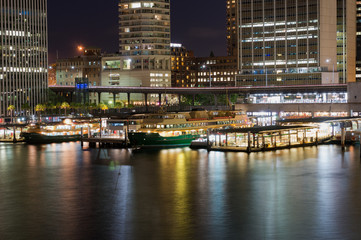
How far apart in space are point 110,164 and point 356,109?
72.9 metres

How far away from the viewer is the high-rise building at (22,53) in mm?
163500

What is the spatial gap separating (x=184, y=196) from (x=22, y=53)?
426 ft

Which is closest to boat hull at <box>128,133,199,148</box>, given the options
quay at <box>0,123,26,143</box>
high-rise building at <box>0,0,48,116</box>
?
quay at <box>0,123,26,143</box>

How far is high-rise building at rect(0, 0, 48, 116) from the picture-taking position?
536 ft

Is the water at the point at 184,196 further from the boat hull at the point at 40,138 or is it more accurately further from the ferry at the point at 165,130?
the boat hull at the point at 40,138

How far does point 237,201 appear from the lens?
47312 millimetres

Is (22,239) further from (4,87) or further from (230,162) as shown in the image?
(4,87)

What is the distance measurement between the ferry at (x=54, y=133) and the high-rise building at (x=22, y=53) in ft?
209

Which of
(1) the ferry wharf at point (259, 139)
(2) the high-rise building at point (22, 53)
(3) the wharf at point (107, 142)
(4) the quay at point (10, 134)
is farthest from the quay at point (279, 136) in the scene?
(2) the high-rise building at point (22, 53)

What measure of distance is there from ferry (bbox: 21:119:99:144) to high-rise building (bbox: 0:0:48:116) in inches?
2505

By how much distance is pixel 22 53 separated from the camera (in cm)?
16750

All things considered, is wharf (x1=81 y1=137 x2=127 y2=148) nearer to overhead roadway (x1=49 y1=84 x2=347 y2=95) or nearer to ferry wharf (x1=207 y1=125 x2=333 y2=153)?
ferry wharf (x1=207 y1=125 x2=333 y2=153)

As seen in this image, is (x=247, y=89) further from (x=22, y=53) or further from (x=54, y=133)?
(x=54, y=133)

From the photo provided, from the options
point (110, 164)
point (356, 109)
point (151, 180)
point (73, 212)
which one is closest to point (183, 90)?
point (356, 109)
